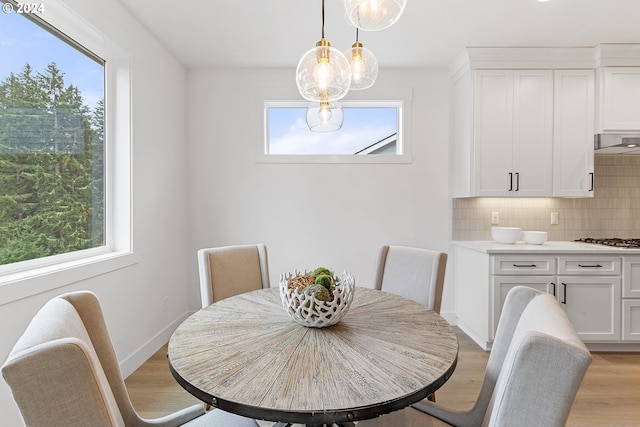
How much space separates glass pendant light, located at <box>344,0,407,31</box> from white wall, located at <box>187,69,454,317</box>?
218cm

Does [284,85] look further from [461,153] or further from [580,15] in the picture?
[580,15]

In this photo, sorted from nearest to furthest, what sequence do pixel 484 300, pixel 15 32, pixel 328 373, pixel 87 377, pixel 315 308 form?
pixel 87 377 → pixel 328 373 → pixel 315 308 → pixel 15 32 → pixel 484 300

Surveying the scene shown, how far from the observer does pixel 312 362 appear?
0.99 metres

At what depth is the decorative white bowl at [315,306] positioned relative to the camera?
47.4 inches

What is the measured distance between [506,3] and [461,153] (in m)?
1.27

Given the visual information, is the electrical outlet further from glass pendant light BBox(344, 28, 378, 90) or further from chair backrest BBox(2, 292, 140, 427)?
chair backrest BBox(2, 292, 140, 427)

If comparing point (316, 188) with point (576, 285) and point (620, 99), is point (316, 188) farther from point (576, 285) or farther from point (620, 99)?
point (620, 99)

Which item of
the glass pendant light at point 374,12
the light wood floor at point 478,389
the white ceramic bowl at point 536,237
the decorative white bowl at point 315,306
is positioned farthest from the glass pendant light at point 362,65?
the white ceramic bowl at point 536,237

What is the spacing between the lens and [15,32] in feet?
5.64

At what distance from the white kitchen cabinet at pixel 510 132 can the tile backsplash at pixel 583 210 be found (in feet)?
1.07

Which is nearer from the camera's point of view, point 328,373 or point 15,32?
point 328,373

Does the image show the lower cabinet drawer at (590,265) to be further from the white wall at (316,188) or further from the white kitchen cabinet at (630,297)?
the white wall at (316,188)

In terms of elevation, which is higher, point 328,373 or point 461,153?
point 461,153

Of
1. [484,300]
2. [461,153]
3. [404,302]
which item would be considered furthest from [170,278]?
[461,153]
